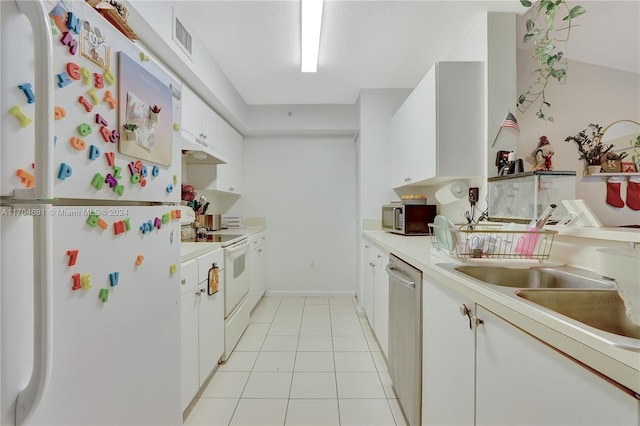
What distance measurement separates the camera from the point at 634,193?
162cm

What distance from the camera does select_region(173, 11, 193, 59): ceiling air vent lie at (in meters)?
1.79

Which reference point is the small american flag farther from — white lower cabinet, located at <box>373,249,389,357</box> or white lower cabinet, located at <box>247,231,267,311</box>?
white lower cabinet, located at <box>247,231,267,311</box>

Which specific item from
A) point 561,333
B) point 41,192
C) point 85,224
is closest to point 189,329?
point 85,224

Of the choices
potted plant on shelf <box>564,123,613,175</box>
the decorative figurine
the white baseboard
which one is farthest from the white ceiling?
the white baseboard

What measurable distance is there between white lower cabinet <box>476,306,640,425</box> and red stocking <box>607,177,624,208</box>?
5.32 ft

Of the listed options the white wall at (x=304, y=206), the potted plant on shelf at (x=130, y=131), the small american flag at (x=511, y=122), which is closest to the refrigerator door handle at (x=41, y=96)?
the potted plant on shelf at (x=130, y=131)

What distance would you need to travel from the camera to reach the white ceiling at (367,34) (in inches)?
71.3

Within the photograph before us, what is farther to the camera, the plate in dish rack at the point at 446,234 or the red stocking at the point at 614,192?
the red stocking at the point at 614,192

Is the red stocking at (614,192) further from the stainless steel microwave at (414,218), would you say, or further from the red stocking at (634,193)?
the stainless steel microwave at (414,218)

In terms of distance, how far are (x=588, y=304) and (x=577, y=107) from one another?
1.85m

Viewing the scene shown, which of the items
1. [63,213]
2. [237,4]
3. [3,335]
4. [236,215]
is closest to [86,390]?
[3,335]

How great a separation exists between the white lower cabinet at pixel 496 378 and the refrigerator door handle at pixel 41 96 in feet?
3.65

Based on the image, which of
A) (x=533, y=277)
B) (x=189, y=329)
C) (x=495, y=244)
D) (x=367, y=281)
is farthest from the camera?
(x=367, y=281)

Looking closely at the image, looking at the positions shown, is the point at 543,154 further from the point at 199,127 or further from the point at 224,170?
the point at 224,170
